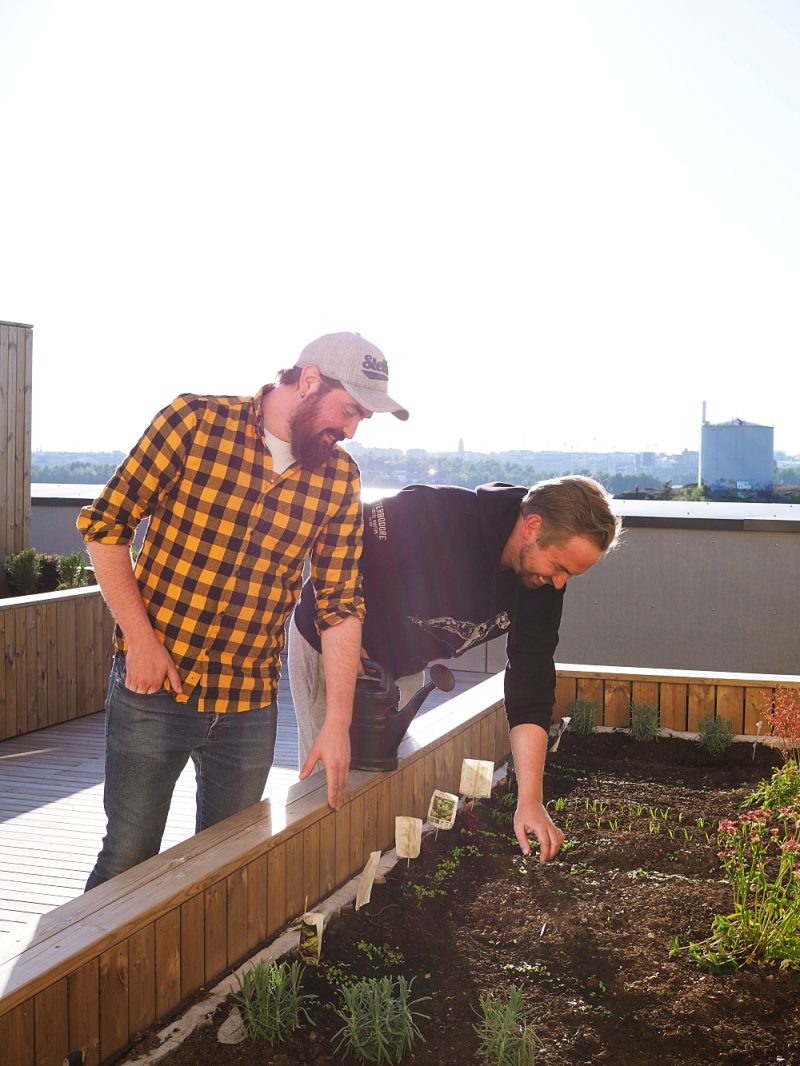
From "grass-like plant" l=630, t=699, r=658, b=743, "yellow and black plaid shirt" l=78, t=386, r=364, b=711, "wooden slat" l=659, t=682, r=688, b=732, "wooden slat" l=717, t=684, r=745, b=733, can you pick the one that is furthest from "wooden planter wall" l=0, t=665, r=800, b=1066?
"wooden slat" l=717, t=684, r=745, b=733

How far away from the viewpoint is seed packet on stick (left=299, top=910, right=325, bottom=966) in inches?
74.0

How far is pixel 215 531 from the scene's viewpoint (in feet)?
6.04

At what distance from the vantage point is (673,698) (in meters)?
3.95

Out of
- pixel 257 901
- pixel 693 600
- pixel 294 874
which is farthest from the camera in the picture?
pixel 693 600

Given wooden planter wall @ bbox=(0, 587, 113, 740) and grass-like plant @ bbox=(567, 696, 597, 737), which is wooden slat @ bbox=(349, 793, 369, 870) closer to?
grass-like plant @ bbox=(567, 696, 597, 737)

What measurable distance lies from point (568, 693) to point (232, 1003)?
8.14ft

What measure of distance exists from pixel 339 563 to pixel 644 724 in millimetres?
2117

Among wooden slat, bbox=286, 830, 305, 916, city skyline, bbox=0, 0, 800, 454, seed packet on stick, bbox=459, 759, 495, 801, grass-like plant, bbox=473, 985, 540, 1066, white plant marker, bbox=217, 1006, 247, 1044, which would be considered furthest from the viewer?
city skyline, bbox=0, 0, 800, 454

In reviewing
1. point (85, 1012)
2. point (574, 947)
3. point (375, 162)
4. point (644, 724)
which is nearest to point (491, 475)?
point (375, 162)

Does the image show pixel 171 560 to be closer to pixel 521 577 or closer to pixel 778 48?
pixel 521 577

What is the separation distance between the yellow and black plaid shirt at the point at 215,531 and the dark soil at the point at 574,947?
60cm

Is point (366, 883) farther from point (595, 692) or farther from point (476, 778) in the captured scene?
point (595, 692)

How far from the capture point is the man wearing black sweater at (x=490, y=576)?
2143 mm

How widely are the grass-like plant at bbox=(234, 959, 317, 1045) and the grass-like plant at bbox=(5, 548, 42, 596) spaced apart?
5086 mm
